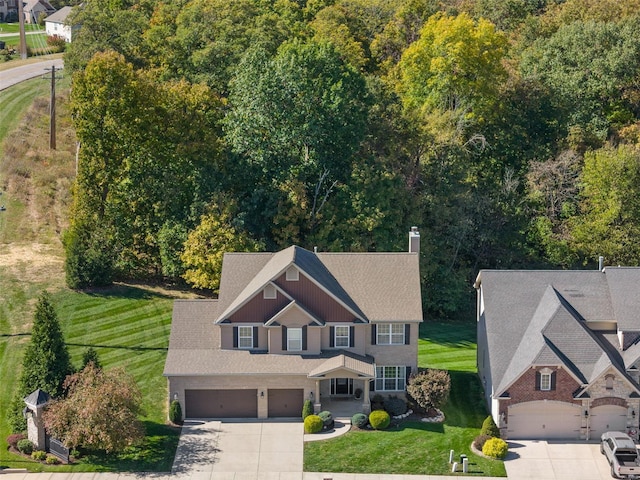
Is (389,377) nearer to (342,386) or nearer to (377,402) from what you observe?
(377,402)

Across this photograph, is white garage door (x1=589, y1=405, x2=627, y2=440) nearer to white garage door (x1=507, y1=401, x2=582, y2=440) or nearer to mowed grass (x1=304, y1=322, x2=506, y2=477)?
white garage door (x1=507, y1=401, x2=582, y2=440)

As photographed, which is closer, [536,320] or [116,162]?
[536,320]

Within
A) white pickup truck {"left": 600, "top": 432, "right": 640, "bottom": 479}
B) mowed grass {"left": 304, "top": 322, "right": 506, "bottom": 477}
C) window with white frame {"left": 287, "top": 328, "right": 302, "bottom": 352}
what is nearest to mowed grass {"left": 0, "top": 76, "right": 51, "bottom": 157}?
window with white frame {"left": 287, "top": 328, "right": 302, "bottom": 352}

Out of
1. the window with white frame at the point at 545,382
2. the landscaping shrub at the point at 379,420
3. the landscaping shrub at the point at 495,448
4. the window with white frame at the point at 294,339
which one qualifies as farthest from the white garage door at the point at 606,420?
the window with white frame at the point at 294,339

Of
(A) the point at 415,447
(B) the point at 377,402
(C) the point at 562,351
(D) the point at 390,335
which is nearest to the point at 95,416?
(B) the point at 377,402

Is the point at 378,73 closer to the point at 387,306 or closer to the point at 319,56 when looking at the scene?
the point at 319,56

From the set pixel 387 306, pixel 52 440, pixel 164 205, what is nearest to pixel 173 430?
pixel 52 440
